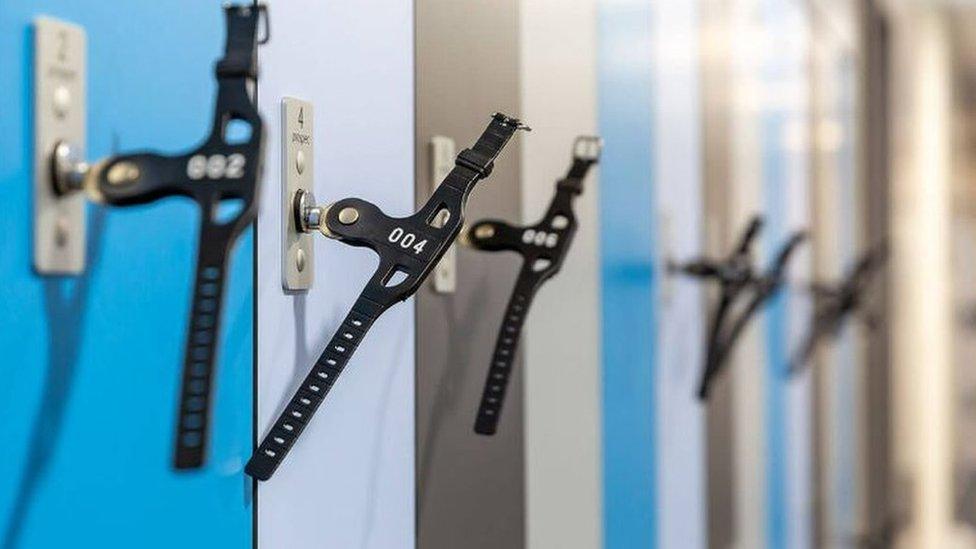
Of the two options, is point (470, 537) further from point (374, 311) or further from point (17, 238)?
point (17, 238)

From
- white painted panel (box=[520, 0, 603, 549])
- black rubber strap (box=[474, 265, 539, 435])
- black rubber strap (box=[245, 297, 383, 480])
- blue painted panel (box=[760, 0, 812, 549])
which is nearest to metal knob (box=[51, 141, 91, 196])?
black rubber strap (box=[245, 297, 383, 480])

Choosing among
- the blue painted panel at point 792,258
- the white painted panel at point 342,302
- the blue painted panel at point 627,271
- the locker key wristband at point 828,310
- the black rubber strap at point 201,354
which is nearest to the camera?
the black rubber strap at point 201,354

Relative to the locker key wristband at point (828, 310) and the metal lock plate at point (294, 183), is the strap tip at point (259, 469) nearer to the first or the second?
the metal lock plate at point (294, 183)

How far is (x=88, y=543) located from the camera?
0.74 meters

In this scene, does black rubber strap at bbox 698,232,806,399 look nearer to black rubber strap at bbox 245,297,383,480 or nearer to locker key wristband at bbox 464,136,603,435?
locker key wristband at bbox 464,136,603,435

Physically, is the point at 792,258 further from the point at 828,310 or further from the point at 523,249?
the point at 523,249

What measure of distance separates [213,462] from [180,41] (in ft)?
0.94

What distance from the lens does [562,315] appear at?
1.53 meters

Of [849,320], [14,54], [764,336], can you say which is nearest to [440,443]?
[14,54]

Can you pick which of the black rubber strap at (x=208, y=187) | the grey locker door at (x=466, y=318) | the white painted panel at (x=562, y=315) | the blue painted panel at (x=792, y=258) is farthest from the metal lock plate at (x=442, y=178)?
the blue painted panel at (x=792, y=258)

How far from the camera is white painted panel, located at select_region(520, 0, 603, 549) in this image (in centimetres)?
144

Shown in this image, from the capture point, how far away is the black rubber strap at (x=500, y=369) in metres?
1.11

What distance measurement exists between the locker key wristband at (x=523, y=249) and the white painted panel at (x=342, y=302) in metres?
0.09

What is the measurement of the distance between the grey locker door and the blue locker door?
315 millimetres
